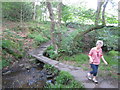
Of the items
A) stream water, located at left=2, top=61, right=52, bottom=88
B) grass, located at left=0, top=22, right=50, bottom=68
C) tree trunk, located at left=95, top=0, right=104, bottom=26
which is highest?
tree trunk, located at left=95, top=0, right=104, bottom=26

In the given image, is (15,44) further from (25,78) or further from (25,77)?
(25,78)

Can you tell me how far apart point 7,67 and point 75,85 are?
4.37m

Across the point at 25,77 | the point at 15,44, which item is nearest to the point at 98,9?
the point at 25,77

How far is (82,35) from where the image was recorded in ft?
24.6

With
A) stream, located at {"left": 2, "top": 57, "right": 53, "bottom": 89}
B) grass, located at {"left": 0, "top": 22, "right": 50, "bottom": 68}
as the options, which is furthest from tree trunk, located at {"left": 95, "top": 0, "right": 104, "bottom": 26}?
grass, located at {"left": 0, "top": 22, "right": 50, "bottom": 68}

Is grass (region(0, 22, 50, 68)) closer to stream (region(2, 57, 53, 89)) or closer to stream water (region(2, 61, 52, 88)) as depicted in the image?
stream (region(2, 57, 53, 89))

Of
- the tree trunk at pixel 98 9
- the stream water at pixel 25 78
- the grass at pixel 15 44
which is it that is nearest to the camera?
the stream water at pixel 25 78

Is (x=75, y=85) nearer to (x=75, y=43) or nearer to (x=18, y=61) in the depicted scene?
(x=75, y=43)

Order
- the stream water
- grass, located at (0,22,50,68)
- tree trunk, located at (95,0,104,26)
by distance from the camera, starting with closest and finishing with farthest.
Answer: the stream water, grass, located at (0,22,50,68), tree trunk, located at (95,0,104,26)

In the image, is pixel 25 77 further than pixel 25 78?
Yes

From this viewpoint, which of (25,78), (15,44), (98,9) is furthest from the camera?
(15,44)

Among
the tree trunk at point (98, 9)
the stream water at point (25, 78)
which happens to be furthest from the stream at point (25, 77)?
the tree trunk at point (98, 9)

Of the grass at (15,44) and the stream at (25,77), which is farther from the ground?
the grass at (15,44)

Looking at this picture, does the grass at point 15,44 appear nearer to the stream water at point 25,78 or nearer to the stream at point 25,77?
the stream at point 25,77
